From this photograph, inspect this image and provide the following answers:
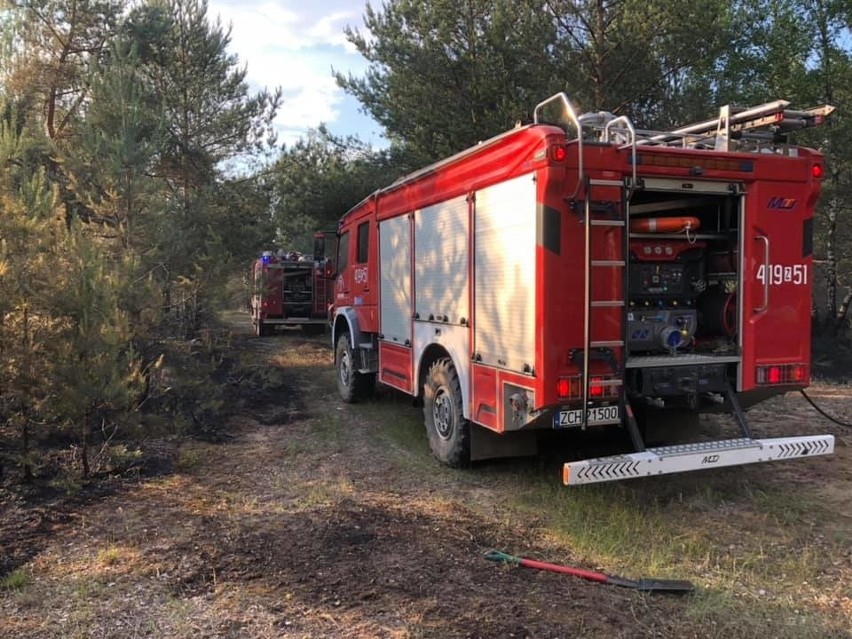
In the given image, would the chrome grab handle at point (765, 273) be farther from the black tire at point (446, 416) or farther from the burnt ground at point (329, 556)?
the black tire at point (446, 416)

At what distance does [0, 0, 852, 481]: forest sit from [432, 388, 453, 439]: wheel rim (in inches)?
108

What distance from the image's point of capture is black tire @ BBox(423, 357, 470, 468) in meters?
6.11

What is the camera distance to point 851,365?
15.5m

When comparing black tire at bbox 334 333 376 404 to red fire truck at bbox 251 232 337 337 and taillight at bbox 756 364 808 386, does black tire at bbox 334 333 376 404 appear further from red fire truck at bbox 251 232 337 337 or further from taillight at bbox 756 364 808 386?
red fire truck at bbox 251 232 337 337

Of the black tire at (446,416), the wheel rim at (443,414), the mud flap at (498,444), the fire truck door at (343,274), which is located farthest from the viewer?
the fire truck door at (343,274)

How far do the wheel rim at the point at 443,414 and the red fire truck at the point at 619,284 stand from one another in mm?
19

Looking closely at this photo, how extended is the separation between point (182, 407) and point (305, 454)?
81.0 inches

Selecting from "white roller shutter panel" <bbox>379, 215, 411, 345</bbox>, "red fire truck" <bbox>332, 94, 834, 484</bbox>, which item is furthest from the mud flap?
"white roller shutter panel" <bbox>379, 215, 411, 345</bbox>

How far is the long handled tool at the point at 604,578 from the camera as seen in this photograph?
367 centimetres

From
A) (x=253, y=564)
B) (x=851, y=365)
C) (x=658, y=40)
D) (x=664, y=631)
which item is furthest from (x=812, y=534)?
(x=851, y=365)

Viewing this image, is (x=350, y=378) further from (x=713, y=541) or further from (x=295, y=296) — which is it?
(x=295, y=296)

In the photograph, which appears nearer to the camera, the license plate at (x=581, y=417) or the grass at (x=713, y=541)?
the grass at (x=713, y=541)

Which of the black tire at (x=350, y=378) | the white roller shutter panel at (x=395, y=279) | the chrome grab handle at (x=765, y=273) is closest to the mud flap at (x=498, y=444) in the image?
the white roller shutter panel at (x=395, y=279)

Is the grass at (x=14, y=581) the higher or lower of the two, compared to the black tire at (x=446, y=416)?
lower
